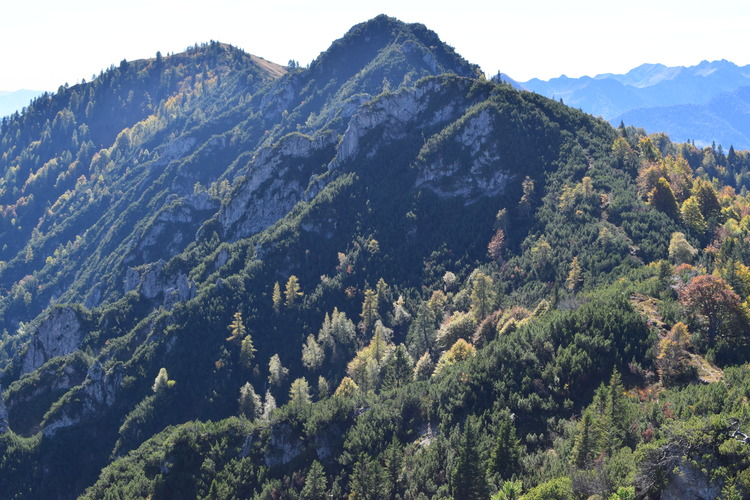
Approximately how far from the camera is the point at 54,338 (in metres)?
192

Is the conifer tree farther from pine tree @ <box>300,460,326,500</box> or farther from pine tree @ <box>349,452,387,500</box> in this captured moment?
pine tree @ <box>349,452,387,500</box>

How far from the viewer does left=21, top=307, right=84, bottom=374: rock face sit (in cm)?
19062

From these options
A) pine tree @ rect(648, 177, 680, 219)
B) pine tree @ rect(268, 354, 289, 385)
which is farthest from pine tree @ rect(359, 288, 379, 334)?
pine tree @ rect(648, 177, 680, 219)

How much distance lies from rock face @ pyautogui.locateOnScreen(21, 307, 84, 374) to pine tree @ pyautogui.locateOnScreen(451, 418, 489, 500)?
173m

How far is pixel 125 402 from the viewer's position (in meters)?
153

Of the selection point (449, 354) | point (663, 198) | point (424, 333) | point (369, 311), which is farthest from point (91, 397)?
point (663, 198)

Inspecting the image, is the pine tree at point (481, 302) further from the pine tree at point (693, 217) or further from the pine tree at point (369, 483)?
the pine tree at point (693, 217)

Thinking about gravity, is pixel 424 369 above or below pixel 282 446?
above

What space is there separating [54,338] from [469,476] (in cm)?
18400

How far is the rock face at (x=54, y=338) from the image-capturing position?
190625 mm

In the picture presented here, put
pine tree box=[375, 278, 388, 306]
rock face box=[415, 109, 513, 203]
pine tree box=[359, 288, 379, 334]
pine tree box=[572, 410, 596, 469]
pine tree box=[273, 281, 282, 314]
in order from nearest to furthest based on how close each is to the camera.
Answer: pine tree box=[572, 410, 596, 469] < pine tree box=[359, 288, 379, 334] < pine tree box=[375, 278, 388, 306] < pine tree box=[273, 281, 282, 314] < rock face box=[415, 109, 513, 203]

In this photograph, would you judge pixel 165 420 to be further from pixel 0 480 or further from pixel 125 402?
pixel 0 480

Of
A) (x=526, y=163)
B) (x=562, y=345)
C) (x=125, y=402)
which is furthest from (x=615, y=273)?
(x=125, y=402)

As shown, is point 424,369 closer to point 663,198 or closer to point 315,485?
point 315,485
